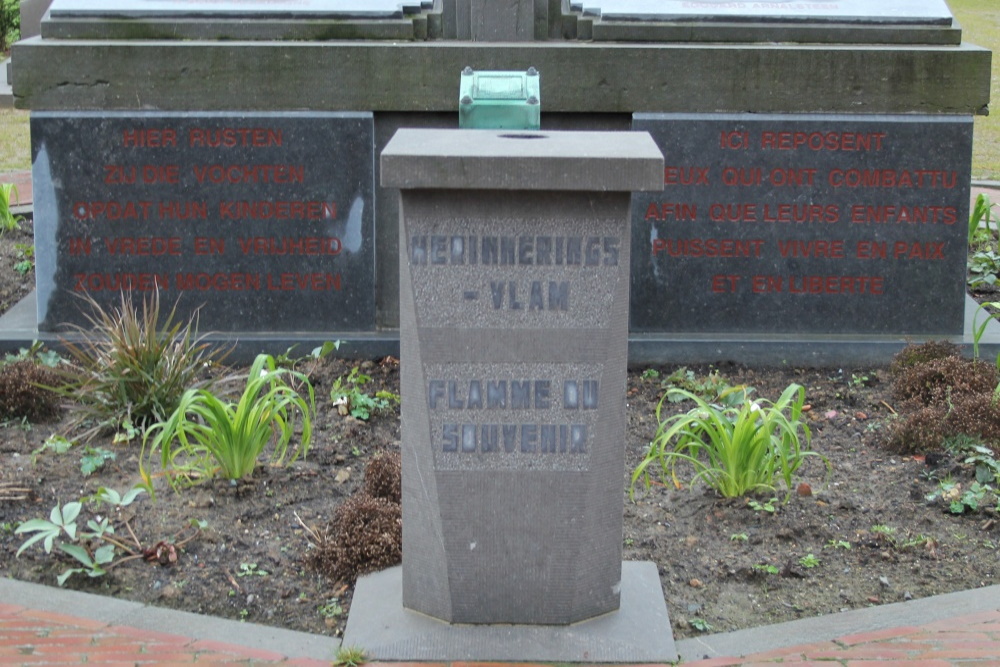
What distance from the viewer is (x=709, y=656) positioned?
159 inches

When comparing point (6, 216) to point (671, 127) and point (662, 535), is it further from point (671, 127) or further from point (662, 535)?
point (662, 535)

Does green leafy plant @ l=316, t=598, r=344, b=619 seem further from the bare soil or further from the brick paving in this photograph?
the brick paving

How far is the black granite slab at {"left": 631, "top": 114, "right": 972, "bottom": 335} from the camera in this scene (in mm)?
6883

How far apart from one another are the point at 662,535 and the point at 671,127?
2.66 metres

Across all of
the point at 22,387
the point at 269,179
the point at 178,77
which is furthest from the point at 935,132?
the point at 22,387

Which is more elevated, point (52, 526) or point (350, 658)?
point (52, 526)

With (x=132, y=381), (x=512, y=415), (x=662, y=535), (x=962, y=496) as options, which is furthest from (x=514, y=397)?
(x=132, y=381)

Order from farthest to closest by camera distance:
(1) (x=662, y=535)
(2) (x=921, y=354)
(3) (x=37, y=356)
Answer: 1. (3) (x=37, y=356)
2. (2) (x=921, y=354)
3. (1) (x=662, y=535)

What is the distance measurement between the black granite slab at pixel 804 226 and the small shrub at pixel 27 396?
292 cm

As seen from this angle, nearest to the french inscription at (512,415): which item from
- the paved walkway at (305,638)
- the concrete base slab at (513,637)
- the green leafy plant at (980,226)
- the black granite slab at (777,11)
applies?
the concrete base slab at (513,637)

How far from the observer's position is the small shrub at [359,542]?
4531 mm

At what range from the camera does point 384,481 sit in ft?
16.6

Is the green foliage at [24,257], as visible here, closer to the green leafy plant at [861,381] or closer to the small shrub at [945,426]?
the green leafy plant at [861,381]

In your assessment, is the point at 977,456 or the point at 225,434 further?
the point at 977,456
